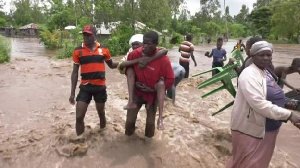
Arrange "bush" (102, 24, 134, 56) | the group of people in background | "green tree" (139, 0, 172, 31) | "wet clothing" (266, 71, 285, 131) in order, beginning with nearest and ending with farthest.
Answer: the group of people in background → "wet clothing" (266, 71, 285, 131) → "bush" (102, 24, 134, 56) → "green tree" (139, 0, 172, 31)

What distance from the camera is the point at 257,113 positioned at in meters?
2.47

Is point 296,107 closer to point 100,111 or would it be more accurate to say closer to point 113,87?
point 100,111

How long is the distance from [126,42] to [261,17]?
4211 centimetres

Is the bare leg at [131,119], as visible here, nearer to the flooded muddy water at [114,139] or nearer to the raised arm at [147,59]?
the flooded muddy water at [114,139]

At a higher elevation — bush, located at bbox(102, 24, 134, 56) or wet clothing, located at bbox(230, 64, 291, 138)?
bush, located at bbox(102, 24, 134, 56)

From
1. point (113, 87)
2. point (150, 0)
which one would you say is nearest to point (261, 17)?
point (150, 0)

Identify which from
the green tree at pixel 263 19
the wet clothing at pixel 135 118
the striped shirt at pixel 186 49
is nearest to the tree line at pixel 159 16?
the green tree at pixel 263 19

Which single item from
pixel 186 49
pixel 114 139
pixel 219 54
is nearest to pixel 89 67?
pixel 114 139

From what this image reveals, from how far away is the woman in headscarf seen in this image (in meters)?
2.35

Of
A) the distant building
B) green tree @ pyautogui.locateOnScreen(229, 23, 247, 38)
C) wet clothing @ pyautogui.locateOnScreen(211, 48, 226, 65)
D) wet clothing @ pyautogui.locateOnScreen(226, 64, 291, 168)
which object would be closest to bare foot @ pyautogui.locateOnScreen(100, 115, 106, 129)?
wet clothing @ pyautogui.locateOnScreen(226, 64, 291, 168)

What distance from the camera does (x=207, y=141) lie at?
4.60 m

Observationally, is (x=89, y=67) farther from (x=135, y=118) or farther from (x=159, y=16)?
(x=159, y=16)

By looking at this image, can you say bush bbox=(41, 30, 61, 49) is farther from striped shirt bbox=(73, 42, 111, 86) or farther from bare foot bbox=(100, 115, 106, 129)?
striped shirt bbox=(73, 42, 111, 86)

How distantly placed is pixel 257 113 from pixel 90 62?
2.27 metres
